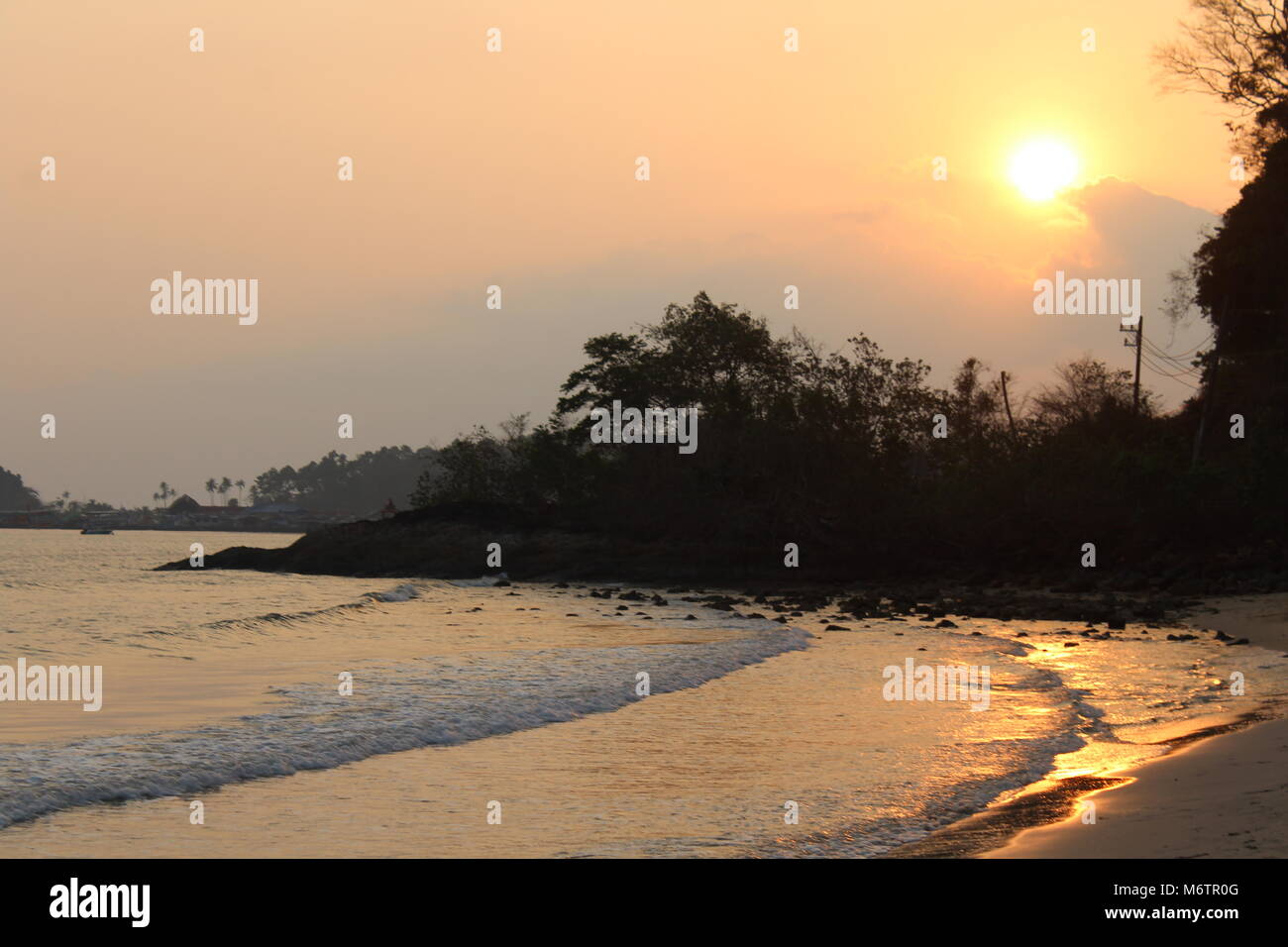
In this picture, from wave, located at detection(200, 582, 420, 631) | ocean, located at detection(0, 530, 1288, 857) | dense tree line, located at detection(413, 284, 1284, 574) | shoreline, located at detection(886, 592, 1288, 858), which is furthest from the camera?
dense tree line, located at detection(413, 284, 1284, 574)

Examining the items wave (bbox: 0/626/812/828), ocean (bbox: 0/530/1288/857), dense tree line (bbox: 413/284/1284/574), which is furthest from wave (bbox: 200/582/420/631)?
dense tree line (bbox: 413/284/1284/574)

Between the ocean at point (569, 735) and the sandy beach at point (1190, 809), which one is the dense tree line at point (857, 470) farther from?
the sandy beach at point (1190, 809)

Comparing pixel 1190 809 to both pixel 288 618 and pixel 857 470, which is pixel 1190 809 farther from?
pixel 857 470

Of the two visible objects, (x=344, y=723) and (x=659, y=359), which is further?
(x=659, y=359)

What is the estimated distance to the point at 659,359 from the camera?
65125mm

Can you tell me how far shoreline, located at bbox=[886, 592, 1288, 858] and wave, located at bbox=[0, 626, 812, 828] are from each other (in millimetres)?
6733

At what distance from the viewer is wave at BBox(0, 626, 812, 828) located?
10.7 metres

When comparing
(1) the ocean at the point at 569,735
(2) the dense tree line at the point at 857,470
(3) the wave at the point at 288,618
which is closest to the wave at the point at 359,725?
(1) the ocean at the point at 569,735

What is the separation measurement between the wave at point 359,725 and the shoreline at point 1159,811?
6.73 metres

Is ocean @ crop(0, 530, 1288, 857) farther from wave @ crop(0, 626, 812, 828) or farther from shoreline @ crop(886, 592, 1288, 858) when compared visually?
shoreline @ crop(886, 592, 1288, 858)

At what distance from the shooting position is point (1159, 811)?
28.1 ft
